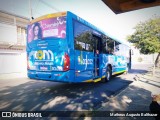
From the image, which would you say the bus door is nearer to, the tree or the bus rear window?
the bus rear window

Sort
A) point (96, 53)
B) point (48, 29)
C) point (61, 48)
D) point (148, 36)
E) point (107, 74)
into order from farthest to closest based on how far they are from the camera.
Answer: point (148, 36) → point (107, 74) → point (96, 53) → point (48, 29) → point (61, 48)

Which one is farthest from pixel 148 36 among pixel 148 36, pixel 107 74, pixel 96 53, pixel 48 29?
pixel 48 29

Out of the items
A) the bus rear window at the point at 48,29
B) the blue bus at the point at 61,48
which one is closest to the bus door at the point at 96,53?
the blue bus at the point at 61,48

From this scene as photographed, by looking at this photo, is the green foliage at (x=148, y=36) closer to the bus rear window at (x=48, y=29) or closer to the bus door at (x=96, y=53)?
the bus door at (x=96, y=53)

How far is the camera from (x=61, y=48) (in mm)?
6816

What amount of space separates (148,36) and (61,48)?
1352 centimetres

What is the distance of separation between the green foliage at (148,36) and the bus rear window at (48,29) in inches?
492

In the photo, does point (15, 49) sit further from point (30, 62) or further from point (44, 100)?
point (44, 100)

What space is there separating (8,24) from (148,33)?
16.7 metres

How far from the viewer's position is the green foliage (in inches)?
664

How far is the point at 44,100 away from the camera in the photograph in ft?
21.3

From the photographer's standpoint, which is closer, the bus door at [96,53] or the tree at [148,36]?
the bus door at [96,53]

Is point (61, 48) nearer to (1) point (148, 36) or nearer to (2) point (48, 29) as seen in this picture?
(2) point (48, 29)

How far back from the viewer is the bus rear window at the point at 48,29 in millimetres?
6875
